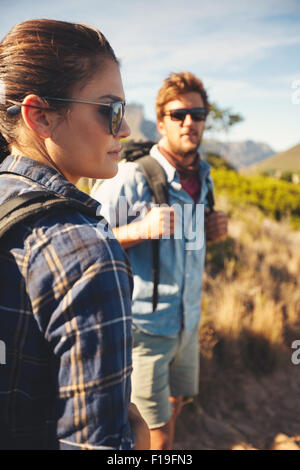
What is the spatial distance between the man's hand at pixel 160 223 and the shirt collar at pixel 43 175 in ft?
3.08

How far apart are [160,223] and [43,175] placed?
1.00 meters

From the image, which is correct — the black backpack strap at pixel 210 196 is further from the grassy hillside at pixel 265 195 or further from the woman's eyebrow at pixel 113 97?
the grassy hillside at pixel 265 195

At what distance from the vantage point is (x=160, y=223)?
1847mm

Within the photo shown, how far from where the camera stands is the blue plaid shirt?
0.78 metres

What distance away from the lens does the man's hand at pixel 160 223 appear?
184cm

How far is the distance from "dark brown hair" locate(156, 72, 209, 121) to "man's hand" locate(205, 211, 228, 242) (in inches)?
33.1

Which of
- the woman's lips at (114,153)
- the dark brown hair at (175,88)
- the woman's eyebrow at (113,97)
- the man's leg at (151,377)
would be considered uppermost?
the dark brown hair at (175,88)

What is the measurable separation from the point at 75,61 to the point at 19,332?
68cm

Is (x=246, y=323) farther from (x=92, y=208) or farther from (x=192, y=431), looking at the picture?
(x=92, y=208)

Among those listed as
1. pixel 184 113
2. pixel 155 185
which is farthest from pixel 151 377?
pixel 184 113

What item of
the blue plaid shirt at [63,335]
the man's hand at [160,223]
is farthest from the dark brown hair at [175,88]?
the blue plaid shirt at [63,335]

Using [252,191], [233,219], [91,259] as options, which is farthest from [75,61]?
[252,191]

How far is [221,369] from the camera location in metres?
3.82

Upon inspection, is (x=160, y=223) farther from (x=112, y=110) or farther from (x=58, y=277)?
(x=58, y=277)
